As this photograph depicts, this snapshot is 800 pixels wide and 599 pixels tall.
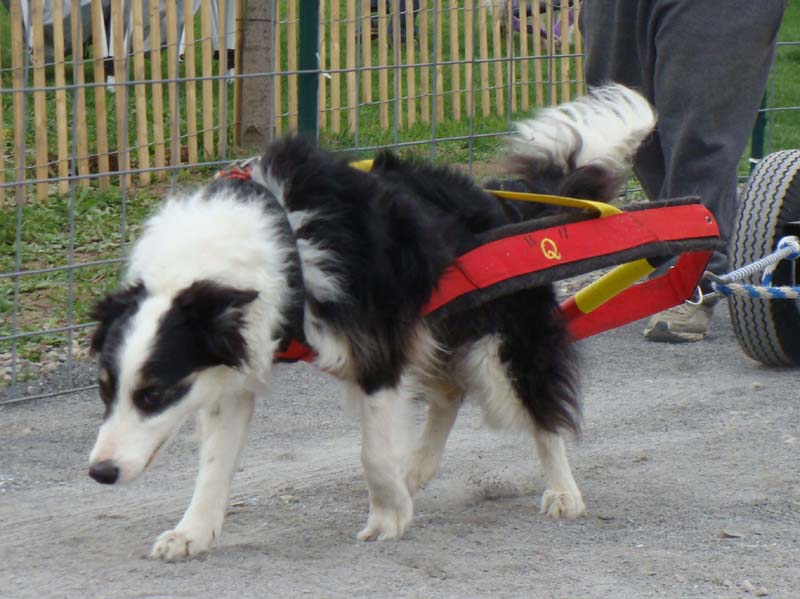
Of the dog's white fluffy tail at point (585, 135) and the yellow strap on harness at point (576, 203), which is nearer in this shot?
the yellow strap on harness at point (576, 203)

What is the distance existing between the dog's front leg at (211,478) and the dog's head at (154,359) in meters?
0.35

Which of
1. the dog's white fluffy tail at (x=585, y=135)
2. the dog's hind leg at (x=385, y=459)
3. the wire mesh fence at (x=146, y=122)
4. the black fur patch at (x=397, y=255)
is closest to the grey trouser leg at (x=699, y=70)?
the wire mesh fence at (x=146, y=122)

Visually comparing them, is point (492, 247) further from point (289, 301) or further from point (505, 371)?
point (289, 301)

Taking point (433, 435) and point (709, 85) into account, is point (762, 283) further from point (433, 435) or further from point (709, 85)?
point (433, 435)

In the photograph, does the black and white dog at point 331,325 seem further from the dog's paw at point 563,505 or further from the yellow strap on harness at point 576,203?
the yellow strap on harness at point 576,203

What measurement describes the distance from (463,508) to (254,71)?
16.0 ft

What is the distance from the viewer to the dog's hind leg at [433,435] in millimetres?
3891

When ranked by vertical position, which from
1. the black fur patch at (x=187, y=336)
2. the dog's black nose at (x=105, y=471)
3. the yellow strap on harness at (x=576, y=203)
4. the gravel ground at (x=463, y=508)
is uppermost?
the yellow strap on harness at (x=576, y=203)

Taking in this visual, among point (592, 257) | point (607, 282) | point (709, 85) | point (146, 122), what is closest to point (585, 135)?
point (607, 282)

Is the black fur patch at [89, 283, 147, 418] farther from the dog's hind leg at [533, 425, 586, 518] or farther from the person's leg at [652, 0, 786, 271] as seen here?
the person's leg at [652, 0, 786, 271]

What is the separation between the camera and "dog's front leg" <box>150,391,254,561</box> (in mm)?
3268

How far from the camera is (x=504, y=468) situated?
4148 mm

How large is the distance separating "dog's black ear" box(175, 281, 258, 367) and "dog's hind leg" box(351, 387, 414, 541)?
20.5 inches

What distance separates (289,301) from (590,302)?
115 cm
